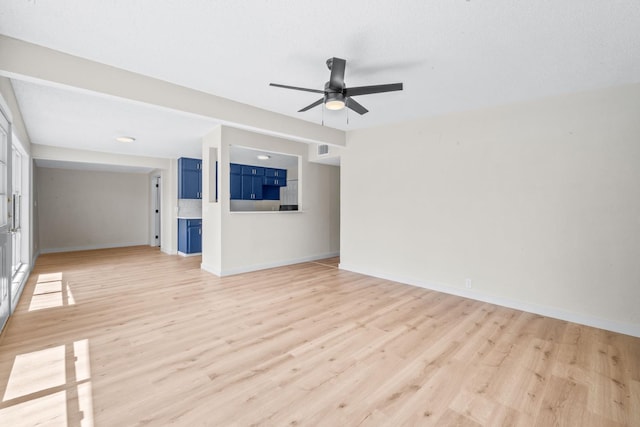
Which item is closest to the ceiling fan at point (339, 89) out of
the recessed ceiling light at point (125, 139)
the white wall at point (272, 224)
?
the white wall at point (272, 224)

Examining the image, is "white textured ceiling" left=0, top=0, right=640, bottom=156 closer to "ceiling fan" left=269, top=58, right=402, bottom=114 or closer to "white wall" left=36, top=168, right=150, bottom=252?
"ceiling fan" left=269, top=58, right=402, bottom=114

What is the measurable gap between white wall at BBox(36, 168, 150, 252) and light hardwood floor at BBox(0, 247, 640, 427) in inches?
185

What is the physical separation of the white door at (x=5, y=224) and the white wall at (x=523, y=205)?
4507 millimetres

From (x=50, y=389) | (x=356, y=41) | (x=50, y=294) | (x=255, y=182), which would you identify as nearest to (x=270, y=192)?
(x=255, y=182)

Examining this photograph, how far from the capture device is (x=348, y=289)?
4191 mm

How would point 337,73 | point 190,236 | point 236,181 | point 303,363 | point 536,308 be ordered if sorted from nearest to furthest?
1. point 303,363
2. point 337,73
3. point 536,308
4. point 190,236
5. point 236,181

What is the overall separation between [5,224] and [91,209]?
231 inches

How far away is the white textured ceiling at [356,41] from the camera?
1944 millimetres

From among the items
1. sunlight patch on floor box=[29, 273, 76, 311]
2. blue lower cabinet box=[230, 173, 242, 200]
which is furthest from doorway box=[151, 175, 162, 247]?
sunlight patch on floor box=[29, 273, 76, 311]

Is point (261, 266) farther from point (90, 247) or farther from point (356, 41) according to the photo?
point (90, 247)

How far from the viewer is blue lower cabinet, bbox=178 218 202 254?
6.93m

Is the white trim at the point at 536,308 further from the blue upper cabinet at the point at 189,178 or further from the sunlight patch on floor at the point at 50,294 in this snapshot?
the blue upper cabinet at the point at 189,178

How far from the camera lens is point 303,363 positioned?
2.23 meters

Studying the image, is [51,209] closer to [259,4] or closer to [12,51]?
[12,51]
